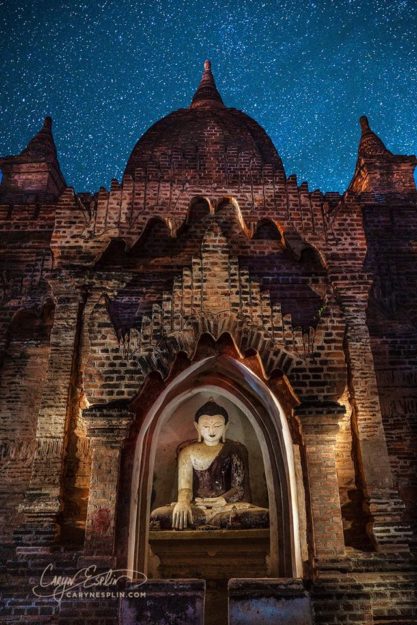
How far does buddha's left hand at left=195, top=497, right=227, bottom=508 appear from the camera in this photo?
8.52 metres

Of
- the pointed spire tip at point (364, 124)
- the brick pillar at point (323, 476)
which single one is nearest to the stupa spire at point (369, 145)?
the pointed spire tip at point (364, 124)

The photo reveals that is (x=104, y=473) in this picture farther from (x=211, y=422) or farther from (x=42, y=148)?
(x=42, y=148)

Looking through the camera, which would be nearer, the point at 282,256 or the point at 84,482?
the point at 84,482

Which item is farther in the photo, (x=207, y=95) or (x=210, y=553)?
(x=207, y=95)

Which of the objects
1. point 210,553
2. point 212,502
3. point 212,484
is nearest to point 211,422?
point 212,484

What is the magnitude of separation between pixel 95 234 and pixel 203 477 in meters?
4.71

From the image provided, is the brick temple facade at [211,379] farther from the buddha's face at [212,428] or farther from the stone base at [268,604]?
the buddha's face at [212,428]

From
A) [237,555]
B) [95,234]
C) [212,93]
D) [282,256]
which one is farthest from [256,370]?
[212,93]

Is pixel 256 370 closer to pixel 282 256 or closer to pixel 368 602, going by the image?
pixel 282 256

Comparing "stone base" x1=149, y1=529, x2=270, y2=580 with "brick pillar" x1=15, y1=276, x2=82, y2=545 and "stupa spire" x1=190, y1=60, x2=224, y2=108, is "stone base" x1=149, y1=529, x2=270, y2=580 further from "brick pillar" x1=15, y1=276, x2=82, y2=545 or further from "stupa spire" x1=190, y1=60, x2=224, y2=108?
"stupa spire" x1=190, y1=60, x2=224, y2=108

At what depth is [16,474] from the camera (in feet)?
25.8

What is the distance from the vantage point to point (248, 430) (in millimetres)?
9422

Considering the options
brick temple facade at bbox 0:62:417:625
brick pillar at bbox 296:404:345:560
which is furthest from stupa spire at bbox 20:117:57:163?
brick pillar at bbox 296:404:345:560

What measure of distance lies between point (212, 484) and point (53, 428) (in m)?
3.06
